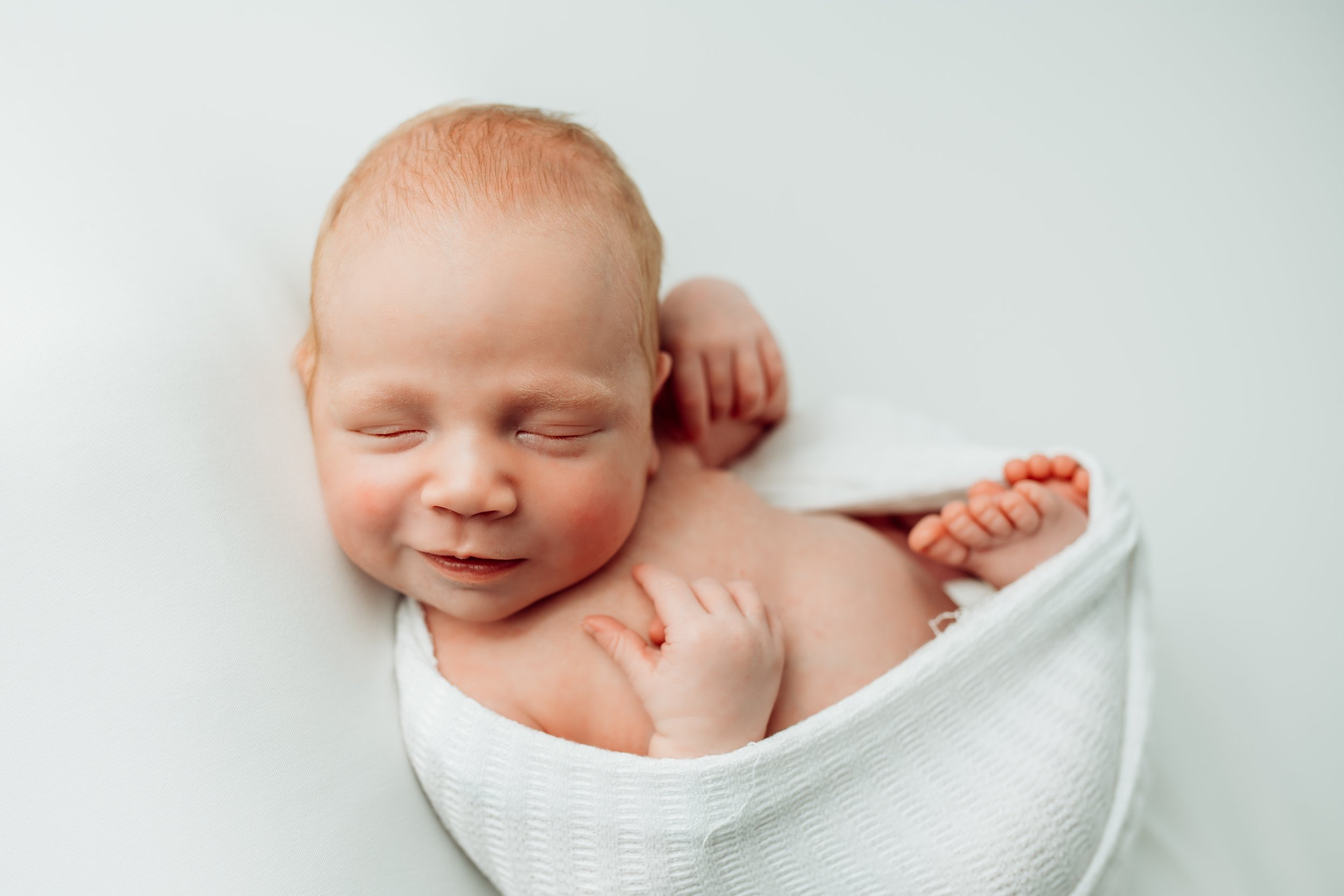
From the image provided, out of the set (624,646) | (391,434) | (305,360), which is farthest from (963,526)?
(305,360)

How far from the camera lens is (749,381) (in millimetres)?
1237

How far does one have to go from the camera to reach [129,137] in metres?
1.03

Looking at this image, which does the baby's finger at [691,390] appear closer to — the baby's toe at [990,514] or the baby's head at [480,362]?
the baby's head at [480,362]

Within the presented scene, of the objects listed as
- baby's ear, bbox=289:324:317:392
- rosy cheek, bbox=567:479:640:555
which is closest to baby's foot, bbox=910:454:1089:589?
rosy cheek, bbox=567:479:640:555

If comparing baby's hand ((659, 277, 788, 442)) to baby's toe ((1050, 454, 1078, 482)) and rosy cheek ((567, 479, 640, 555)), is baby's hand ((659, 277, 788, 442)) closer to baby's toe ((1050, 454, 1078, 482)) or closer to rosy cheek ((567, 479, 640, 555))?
rosy cheek ((567, 479, 640, 555))

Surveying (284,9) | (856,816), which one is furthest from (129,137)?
(856,816)

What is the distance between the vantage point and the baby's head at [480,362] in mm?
874

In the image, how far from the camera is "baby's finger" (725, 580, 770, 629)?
3.27ft

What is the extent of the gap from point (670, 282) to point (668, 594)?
26.1 inches

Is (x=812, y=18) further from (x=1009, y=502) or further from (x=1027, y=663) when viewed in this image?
(x=1027, y=663)

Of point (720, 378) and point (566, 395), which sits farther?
point (720, 378)

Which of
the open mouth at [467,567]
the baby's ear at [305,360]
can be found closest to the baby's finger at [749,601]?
the open mouth at [467,567]

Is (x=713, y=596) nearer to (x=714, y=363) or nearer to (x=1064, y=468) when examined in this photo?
(x=714, y=363)

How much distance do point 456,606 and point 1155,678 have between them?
92 cm
